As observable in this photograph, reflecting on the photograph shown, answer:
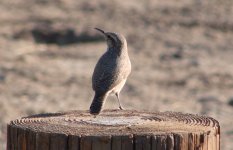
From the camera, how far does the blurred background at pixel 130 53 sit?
44.4 feet

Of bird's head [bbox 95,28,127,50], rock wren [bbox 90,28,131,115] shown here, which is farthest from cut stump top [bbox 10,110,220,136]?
bird's head [bbox 95,28,127,50]

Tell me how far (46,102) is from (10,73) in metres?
1.78

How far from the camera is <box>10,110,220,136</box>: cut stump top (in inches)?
209

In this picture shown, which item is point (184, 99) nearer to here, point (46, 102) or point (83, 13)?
point (46, 102)

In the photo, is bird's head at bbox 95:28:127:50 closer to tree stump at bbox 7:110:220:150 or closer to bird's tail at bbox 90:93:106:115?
bird's tail at bbox 90:93:106:115

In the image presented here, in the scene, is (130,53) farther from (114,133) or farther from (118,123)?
(114,133)

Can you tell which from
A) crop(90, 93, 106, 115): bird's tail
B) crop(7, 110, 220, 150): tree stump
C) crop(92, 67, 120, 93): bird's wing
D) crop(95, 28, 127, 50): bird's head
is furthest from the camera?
crop(95, 28, 127, 50): bird's head

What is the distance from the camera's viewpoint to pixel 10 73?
14.9 m

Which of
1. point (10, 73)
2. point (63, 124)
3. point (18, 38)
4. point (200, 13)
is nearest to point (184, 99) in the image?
point (10, 73)

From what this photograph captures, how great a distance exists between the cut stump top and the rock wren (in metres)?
0.75

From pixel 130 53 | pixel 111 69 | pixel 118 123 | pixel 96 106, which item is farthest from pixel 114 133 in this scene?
pixel 130 53

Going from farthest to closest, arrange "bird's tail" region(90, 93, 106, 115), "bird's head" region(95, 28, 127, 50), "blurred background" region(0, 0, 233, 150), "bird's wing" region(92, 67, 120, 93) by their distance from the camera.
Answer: "blurred background" region(0, 0, 233, 150), "bird's head" region(95, 28, 127, 50), "bird's wing" region(92, 67, 120, 93), "bird's tail" region(90, 93, 106, 115)

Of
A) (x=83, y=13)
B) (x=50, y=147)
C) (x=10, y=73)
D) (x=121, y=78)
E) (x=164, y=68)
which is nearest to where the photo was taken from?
(x=50, y=147)

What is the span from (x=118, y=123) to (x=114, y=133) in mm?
405
